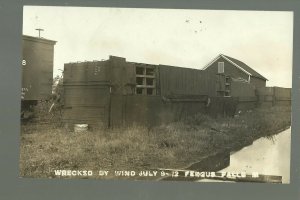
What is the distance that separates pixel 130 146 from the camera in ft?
16.1

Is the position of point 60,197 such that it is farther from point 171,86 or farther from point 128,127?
point 171,86

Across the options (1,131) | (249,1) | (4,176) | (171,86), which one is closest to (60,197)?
(4,176)

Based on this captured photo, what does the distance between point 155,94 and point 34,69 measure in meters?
1.34

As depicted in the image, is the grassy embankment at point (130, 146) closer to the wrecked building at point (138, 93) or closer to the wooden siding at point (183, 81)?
the wrecked building at point (138, 93)

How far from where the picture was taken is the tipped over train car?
4934 mm

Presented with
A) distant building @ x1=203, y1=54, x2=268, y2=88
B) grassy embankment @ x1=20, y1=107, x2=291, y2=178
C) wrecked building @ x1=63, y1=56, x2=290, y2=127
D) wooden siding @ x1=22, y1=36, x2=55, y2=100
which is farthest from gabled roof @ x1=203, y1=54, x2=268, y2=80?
wooden siding @ x1=22, y1=36, x2=55, y2=100

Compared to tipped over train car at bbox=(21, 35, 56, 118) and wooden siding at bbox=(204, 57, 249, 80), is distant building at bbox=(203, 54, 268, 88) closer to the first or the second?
wooden siding at bbox=(204, 57, 249, 80)

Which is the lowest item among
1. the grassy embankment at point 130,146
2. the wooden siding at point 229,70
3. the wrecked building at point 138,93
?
the grassy embankment at point 130,146

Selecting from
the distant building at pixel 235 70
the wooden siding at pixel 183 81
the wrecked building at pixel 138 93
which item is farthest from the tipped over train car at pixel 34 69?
the distant building at pixel 235 70

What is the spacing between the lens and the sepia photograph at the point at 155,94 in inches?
191

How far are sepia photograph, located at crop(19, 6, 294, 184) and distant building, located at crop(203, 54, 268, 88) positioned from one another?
0.4 inches

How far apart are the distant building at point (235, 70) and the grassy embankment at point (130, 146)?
33 cm

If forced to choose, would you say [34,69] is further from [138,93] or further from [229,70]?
[229,70]

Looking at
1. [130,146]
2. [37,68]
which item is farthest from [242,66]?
[37,68]
